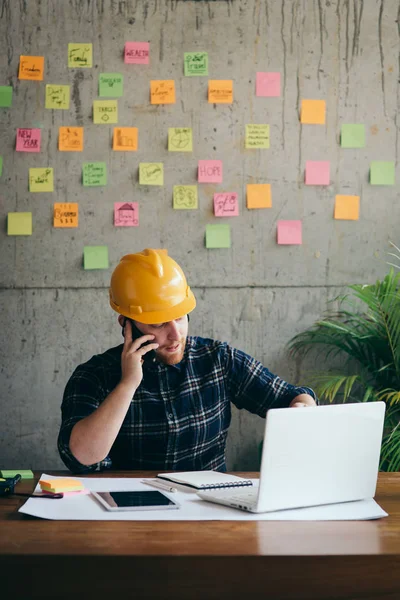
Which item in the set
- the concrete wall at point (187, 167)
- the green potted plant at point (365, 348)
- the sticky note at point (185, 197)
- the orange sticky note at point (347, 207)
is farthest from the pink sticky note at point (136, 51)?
the green potted plant at point (365, 348)

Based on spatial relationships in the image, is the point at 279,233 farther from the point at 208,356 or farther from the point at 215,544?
the point at 215,544

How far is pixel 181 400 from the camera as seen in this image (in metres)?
2.18

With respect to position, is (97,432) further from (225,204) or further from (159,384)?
(225,204)

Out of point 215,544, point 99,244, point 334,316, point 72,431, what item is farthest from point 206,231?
point 215,544

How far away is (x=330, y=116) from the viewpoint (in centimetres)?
323


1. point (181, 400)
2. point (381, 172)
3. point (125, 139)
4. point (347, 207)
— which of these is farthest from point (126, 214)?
point (181, 400)

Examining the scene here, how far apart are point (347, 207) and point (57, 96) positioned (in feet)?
4.35

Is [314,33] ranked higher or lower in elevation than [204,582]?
higher

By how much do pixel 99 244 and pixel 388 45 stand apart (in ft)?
4.94

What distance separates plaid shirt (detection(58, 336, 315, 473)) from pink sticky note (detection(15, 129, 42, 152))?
1.35m

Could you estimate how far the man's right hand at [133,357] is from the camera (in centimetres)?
198

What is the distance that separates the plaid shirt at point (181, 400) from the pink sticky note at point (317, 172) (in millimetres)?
1202

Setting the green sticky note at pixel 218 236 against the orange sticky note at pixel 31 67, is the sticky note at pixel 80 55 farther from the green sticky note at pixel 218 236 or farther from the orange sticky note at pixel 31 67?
the green sticky note at pixel 218 236

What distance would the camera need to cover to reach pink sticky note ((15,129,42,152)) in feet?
10.5
